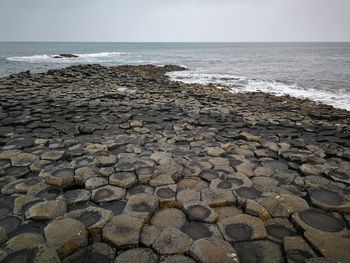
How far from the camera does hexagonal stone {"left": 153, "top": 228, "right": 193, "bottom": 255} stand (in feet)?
8.34

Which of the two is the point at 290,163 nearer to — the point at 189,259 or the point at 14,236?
the point at 189,259

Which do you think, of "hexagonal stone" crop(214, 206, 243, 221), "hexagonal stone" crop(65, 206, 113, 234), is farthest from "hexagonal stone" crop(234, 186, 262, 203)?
"hexagonal stone" crop(65, 206, 113, 234)

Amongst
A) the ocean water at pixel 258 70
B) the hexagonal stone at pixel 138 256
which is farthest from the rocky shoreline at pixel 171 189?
the ocean water at pixel 258 70

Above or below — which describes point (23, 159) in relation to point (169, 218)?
above

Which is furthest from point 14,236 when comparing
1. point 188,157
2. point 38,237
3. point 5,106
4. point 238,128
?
point 5,106

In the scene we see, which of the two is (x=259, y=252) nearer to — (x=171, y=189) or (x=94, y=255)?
(x=171, y=189)

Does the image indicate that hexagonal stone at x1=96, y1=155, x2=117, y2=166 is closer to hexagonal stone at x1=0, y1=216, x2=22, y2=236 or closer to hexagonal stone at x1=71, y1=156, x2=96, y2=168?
hexagonal stone at x1=71, y1=156, x2=96, y2=168

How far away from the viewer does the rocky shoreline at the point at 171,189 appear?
8.49ft

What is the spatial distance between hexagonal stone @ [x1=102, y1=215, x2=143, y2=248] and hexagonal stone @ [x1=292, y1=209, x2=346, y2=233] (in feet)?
5.96

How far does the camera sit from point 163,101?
9.56 metres

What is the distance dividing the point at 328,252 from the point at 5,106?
857 cm

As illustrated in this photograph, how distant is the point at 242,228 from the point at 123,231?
51.6 inches

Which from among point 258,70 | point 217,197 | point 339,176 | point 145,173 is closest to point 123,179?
point 145,173

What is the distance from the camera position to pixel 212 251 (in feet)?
8.21
